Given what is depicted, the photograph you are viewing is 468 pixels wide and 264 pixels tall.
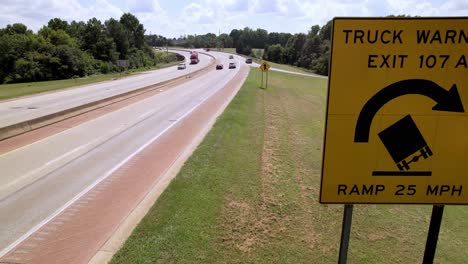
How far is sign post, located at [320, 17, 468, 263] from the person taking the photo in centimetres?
285

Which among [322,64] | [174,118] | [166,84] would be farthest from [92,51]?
[174,118]

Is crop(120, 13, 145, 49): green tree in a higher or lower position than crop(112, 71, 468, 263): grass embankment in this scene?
higher

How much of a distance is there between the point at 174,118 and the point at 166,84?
1970 centimetres

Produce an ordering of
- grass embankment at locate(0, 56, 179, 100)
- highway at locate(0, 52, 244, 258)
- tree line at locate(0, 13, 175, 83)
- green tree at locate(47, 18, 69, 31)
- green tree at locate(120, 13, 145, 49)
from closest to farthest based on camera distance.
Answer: highway at locate(0, 52, 244, 258) < grass embankment at locate(0, 56, 179, 100) < tree line at locate(0, 13, 175, 83) < green tree at locate(47, 18, 69, 31) < green tree at locate(120, 13, 145, 49)

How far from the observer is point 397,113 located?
2947mm

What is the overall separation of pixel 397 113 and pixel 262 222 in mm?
5217

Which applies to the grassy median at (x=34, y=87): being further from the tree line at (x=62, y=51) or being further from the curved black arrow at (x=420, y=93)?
the curved black arrow at (x=420, y=93)

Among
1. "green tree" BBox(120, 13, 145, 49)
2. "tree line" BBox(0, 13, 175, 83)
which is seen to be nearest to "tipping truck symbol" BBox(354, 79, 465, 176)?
"tree line" BBox(0, 13, 175, 83)

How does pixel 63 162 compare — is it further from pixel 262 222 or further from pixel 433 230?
pixel 433 230

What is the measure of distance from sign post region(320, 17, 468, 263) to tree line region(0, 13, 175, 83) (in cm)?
6365

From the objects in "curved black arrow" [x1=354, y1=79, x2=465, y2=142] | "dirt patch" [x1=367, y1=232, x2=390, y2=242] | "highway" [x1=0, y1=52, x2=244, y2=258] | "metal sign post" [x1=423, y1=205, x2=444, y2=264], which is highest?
"curved black arrow" [x1=354, y1=79, x2=465, y2=142]

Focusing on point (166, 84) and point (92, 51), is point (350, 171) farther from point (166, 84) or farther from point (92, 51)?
point (92, 51)

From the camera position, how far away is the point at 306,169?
12.1m

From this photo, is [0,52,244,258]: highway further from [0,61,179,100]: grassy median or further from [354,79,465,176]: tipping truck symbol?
[0,61,179,100]: grassy median
